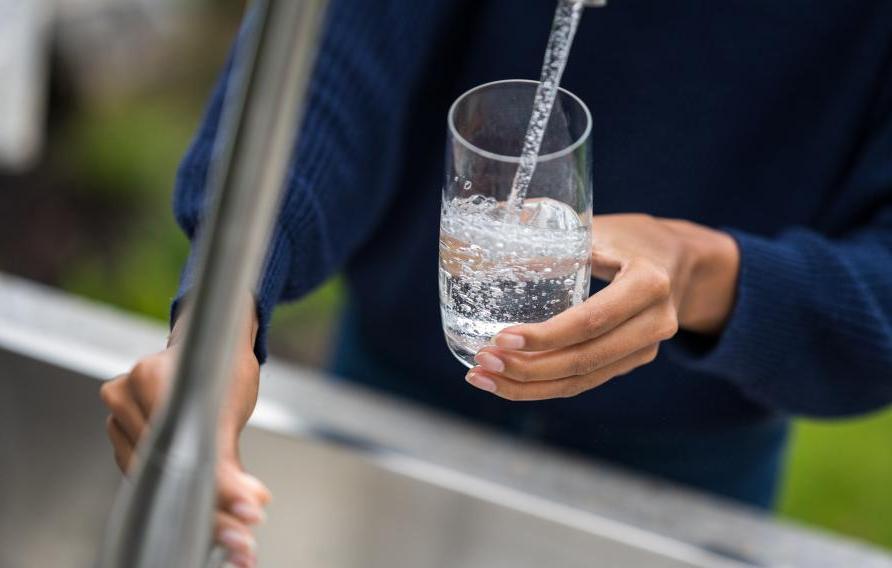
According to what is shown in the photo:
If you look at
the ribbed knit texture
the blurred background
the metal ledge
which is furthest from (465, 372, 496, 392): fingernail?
the blurred background

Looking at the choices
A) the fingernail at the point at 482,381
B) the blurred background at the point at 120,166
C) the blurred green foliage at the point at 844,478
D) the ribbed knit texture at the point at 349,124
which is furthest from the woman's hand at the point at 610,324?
the blurred green foliage at the point at 844,478

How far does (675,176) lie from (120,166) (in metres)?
0.79

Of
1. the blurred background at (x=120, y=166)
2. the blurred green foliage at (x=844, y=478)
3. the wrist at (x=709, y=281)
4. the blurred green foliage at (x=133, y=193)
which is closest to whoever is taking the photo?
the wrist at (x=709, y=281)

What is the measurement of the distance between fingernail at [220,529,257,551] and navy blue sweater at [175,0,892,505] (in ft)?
0.22

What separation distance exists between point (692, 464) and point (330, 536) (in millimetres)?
182

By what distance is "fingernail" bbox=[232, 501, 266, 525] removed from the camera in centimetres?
26

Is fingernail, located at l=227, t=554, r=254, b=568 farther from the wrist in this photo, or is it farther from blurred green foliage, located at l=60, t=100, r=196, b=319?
blurred green foliage, located at l=60, t=100, r=196, b=319

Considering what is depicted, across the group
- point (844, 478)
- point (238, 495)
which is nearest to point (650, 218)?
point (238, 495)

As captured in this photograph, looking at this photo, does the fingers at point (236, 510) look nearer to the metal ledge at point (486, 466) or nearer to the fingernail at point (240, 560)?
the fingernail at point (240, 560)

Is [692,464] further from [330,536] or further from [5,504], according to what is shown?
[5,504]

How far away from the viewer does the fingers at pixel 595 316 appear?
10.9 inches

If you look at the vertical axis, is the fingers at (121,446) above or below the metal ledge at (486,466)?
above

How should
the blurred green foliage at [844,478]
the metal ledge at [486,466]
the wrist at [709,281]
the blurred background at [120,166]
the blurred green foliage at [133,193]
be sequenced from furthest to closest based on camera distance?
the blurred green foliage at [844,478] < the blurred background at [120,166] < the blurred green foliage at [133,193] < the metal ledge at [486,466] < the wrist at [709,281]

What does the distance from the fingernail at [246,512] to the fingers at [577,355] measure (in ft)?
0.21
